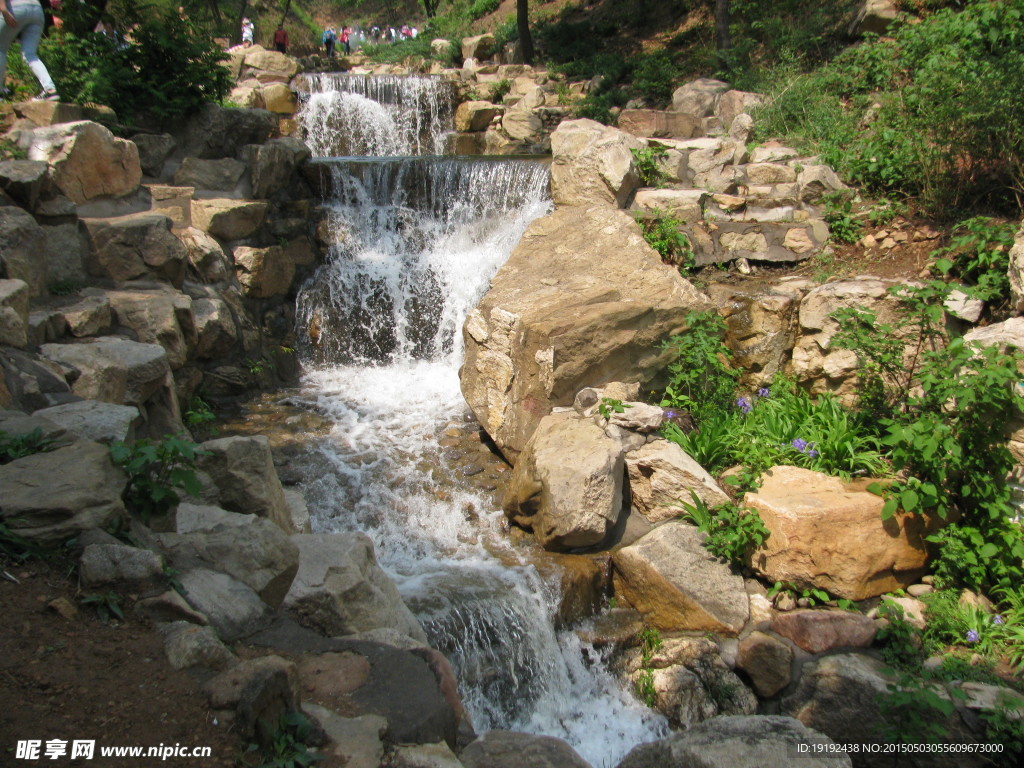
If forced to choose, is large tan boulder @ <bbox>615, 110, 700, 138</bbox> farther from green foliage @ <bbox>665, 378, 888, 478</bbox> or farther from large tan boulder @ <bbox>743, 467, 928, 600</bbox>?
large tan boulder @ <bbox>743, 467, 928, 600</bbox>

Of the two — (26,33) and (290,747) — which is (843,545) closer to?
(290,747)

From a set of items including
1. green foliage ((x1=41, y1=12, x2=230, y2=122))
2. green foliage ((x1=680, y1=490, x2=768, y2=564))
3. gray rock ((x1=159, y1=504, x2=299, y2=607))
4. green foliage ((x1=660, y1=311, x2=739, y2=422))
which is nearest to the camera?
gray rock ((x1=159, y1=504, x2=299, y2=607))

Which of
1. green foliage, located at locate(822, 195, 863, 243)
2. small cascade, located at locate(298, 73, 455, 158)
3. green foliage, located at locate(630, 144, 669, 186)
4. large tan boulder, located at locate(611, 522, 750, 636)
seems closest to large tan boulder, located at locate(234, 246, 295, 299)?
green foliage, located at locate(630, 144, 669, 186)

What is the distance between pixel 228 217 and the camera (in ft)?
25.1

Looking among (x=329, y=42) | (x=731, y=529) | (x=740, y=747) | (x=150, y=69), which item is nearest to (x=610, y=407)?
(x=731, y=529)

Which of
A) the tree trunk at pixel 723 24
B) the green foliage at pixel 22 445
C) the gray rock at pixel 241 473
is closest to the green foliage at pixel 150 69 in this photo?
the gray rock at pixel 241 473

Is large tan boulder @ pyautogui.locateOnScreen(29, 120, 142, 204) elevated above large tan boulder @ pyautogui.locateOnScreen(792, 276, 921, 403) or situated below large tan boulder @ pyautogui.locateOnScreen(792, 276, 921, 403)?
above

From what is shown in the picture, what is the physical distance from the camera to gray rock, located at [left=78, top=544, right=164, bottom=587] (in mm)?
2576

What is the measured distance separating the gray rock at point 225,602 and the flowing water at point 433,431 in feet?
4.94

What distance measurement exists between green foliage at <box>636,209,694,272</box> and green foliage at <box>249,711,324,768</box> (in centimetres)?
578

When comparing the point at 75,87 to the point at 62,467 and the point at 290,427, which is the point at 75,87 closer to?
the point at 290,427

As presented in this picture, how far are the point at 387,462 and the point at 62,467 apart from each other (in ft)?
11.1

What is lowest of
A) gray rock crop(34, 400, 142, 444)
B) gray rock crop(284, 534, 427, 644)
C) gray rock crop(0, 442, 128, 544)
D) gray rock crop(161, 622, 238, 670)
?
gray rock crop(284, 534, 427, 644)

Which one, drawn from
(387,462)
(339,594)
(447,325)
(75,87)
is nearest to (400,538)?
(387,462)
